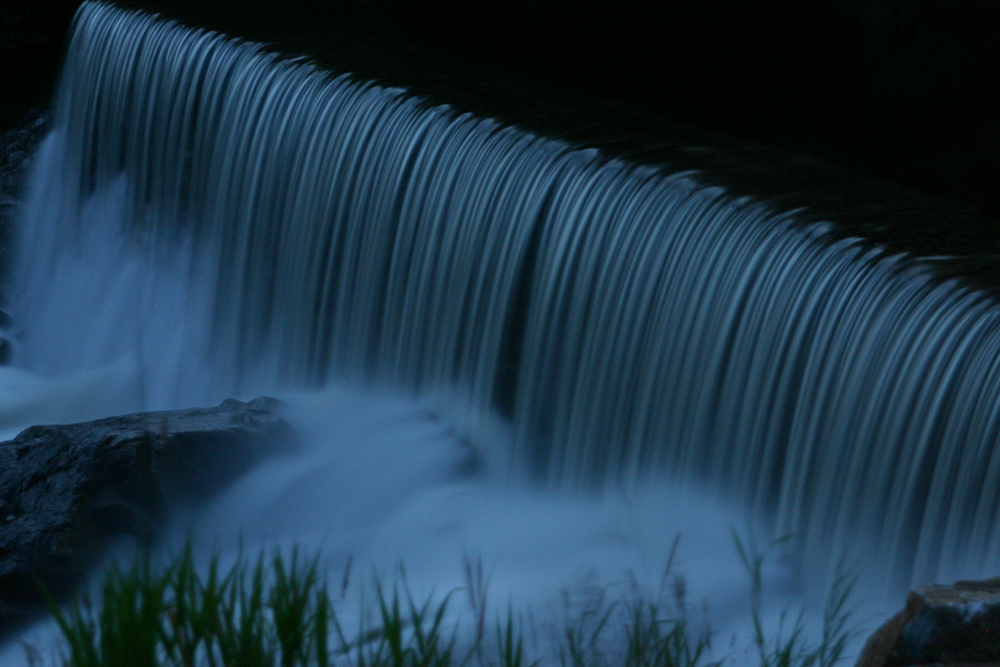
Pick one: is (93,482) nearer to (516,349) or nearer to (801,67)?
(516,349)

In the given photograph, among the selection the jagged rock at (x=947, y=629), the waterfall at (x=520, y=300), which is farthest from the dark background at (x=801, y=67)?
the jagged rock at (x=947, y=629)

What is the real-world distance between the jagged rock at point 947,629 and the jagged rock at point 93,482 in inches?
121

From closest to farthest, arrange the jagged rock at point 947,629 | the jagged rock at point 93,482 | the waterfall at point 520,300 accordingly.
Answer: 1. the jagged rock at point 947,629
2. the waterfall at point 520,300
3. the jagged rock at point 93,482

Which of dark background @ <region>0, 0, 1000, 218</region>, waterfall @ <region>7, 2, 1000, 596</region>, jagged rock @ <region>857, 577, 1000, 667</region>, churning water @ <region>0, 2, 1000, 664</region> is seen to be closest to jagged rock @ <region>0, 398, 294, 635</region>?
churning water @ <region>0, 2, 1000, 664</region>

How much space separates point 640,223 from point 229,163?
3.45 meters

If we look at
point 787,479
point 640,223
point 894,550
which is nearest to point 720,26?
point 640,223

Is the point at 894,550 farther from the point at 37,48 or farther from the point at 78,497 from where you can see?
the point at 37,48

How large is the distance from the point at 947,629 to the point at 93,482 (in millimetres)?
3639

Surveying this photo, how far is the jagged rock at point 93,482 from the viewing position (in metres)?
4.62

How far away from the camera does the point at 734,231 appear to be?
4375mm

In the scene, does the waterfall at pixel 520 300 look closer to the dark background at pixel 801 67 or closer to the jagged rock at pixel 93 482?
the jagged rock at pixel 93 482

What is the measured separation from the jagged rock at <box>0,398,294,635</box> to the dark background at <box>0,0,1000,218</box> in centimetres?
271

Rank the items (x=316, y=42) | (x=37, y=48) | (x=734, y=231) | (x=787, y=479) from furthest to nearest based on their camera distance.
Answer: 1. (x=37, y=48)
2. (x=316, y=42)
3. (x=734, y=231)
4. (x=787, y=479)

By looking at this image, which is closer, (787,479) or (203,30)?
(787,479)
